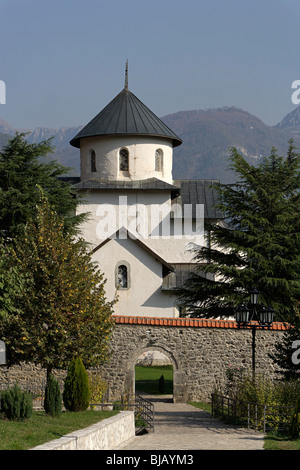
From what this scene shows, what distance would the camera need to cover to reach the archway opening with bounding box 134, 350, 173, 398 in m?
28.2

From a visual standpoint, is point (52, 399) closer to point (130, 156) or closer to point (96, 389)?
point (96, 389)

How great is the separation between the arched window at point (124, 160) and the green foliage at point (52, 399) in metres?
24.4

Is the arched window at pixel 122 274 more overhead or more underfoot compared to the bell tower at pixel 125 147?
more underfoot

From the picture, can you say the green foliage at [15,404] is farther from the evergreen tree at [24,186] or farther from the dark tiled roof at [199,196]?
the dark tiled roof at [199,196]

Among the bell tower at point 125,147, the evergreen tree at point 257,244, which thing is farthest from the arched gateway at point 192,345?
the bell tower at point 125,147

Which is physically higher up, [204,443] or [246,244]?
[246,244]

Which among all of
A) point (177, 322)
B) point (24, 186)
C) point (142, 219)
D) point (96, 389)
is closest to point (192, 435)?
point (96, 389)

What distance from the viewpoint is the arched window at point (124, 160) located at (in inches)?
1527

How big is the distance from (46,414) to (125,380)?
941 centimetres
